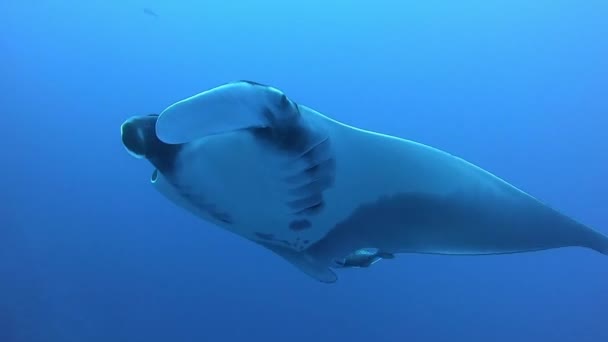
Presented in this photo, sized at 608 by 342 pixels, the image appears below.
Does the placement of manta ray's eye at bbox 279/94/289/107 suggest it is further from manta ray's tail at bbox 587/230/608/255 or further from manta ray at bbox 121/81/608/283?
manta ray's tail at bbox 587/230/608/255

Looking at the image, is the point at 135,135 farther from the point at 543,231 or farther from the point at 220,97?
the point at 543,231

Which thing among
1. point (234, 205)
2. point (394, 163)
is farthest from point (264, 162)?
point (394, 163)

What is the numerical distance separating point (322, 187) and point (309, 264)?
0.63 feet

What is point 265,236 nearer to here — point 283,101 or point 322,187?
point 322,187

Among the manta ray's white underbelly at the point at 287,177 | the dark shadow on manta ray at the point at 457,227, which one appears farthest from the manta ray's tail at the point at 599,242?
the manta ray's white underbelly at the point at 287,177

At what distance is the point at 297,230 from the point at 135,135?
28 cm

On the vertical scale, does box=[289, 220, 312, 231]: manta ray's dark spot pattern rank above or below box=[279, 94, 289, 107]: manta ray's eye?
below

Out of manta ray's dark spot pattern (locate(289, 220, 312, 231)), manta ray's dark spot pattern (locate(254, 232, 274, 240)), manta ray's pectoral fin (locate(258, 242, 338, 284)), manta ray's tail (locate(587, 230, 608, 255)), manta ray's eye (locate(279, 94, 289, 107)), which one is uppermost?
manta ray's eye (locate(279, 94, 289, 107))

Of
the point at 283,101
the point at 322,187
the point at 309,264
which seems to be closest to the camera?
the point at 283,101

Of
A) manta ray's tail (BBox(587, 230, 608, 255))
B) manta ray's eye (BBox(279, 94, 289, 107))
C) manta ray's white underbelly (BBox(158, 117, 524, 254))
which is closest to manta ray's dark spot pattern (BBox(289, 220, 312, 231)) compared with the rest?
manta ray's white underbelly (BBox(158, 117, 524, 254))

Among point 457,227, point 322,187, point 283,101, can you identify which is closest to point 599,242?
point 457,227

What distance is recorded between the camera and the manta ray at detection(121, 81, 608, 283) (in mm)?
567

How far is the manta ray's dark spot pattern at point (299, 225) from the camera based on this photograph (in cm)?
73

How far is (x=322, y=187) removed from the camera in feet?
2.26
